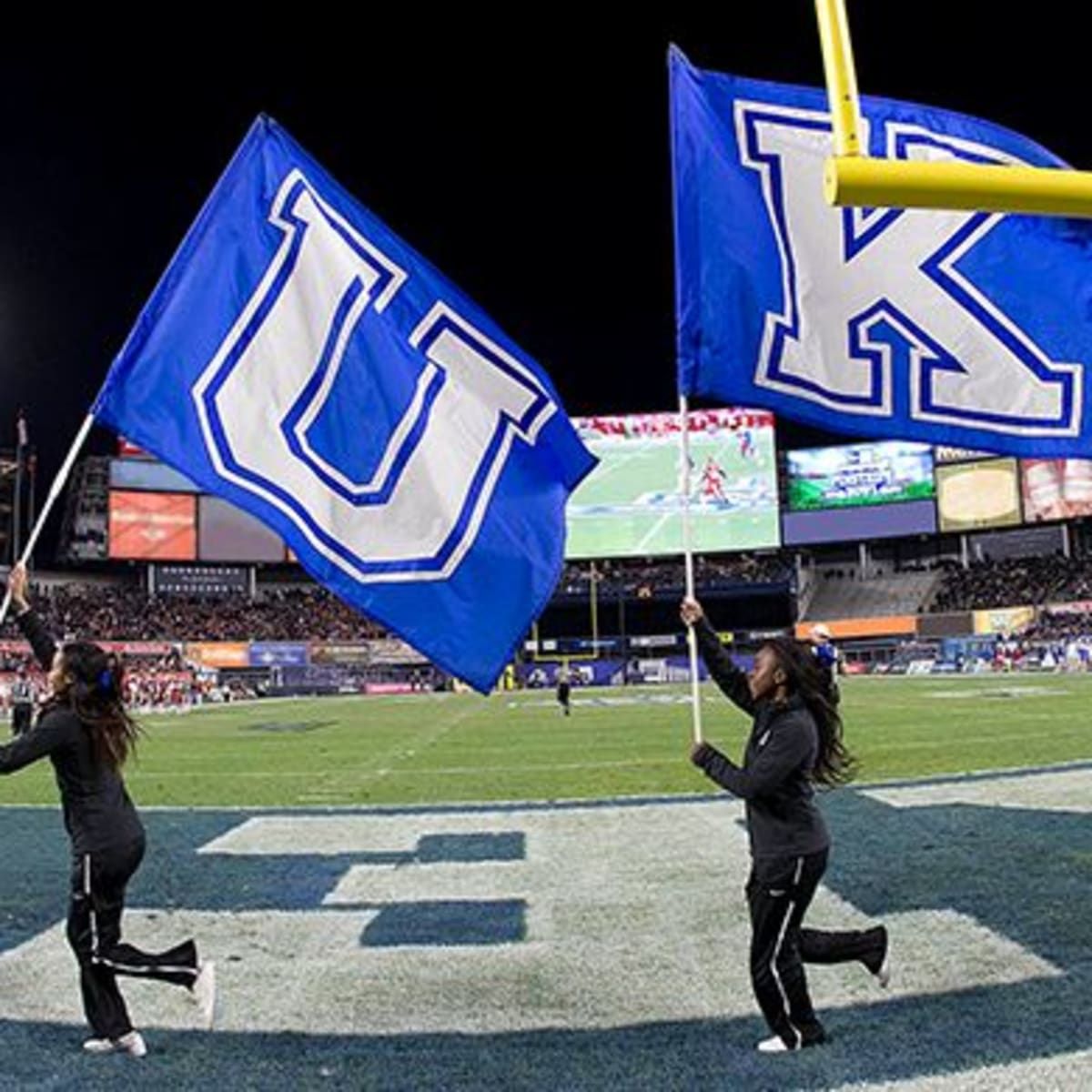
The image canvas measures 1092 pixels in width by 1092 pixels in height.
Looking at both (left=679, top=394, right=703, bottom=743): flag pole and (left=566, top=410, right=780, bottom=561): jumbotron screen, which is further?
(left=566, top=410, right=780, bottom=561): jumbotron screen

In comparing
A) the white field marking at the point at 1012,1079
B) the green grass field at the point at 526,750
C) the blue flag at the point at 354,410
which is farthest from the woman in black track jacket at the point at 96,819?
the green grass field at the point at 526,750

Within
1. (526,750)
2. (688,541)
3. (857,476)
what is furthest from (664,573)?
(688,541)

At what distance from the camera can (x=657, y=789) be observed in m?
15.0

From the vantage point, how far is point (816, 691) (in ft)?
17.6

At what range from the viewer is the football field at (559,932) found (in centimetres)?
508

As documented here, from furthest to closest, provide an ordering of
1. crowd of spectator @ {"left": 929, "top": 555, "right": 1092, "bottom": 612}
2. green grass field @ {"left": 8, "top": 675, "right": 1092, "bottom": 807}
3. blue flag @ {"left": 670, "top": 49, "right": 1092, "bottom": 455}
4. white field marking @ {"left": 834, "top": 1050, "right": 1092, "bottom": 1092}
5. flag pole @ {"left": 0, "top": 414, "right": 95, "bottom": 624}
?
1. crowd of spectator @ {"left": 929, "top": 555, "right": 1092, "bottom": 612}
2. green grass field @ {"left": 8, "top": 675, "right": 1092, "bottom": 807}
3. blue flag @ {"left": 670, "top": 49, "right": 1092, "bottom": 455}
4. flag pole @ {"left": 0, "top": 414, "right": 95, "bottom": 624}
5. white field marking @ {"left": 834, "top": 1050, "right": 1092, "bottom": 1092}

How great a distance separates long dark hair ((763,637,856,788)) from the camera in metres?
5.33

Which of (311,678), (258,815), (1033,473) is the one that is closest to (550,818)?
(258,815)

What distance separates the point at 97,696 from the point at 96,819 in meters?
0.54

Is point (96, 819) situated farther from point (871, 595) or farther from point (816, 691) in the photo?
point (871, 595)

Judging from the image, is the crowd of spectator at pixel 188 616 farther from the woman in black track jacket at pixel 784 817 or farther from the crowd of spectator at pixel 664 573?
the woman in black track jacket at pixel 784 817

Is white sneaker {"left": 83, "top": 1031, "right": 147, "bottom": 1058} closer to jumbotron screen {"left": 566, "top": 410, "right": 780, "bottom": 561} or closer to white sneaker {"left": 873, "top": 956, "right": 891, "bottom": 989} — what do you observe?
white sneaker {"left": 873, "top": 956, "right": 891, "bottom": 989}

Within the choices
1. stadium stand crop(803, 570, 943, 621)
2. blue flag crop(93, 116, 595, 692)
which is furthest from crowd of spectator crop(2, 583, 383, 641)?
blue flag crop(93, 116, 595, 692)

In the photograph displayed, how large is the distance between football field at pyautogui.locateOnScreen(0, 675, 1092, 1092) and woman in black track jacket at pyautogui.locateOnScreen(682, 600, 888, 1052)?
9.3 inches
